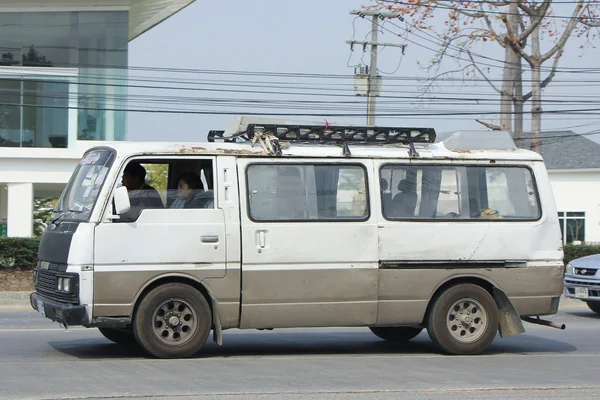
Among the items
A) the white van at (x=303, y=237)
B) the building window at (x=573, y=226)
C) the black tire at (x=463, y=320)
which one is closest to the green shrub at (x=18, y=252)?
the white van at (x=303, y=237)

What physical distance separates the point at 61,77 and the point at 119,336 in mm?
22157

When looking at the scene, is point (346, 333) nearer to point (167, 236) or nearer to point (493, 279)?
point (493, 279)

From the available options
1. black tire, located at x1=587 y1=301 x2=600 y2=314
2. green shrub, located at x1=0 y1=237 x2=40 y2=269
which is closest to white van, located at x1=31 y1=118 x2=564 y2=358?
black tire, located at x1=587 y1=301 x2=600 y2=314

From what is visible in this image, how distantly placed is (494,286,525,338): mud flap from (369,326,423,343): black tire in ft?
4.05

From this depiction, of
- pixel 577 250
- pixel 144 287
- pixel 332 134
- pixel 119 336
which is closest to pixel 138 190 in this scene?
pixel 144 287

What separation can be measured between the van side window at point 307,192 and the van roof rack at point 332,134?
1.27ft

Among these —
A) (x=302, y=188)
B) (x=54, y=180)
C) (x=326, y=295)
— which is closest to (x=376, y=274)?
(x=326, y=295)

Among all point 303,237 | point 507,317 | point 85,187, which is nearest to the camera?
point 85,187

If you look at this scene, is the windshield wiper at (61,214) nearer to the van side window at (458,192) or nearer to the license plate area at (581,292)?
the van side window at (458,192)

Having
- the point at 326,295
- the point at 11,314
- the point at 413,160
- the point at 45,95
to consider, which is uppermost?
the point at 45,95

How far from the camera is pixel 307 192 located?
10.4 m

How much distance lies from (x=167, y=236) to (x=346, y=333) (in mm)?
4149

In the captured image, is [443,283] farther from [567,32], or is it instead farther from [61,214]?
[567,32]

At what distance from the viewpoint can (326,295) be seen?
33.8 ft
